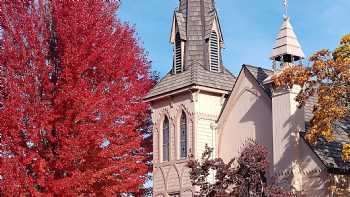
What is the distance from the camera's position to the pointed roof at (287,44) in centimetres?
2709

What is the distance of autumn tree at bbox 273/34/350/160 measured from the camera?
21.6m

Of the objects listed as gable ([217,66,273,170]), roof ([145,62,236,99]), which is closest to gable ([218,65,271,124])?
gable ([217,66,273,170])

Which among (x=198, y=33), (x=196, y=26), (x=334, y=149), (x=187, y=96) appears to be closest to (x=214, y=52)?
(x=198, y=33)

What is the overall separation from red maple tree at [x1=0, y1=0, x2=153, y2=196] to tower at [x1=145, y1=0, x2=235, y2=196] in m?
1.70

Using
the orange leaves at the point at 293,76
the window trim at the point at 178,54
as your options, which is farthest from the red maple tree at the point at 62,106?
Result: the orange leaves at the point at 293,76

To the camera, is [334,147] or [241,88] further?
[241,88]

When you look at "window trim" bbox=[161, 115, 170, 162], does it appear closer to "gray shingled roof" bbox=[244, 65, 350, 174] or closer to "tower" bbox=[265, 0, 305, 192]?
"gray shingled roof" bbox=[244, 65, 350, 174]

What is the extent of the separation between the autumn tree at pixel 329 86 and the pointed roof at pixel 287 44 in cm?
410

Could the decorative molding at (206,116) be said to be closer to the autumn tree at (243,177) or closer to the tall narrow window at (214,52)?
the tall narrow window at (214,52)

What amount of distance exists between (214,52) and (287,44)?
570cm

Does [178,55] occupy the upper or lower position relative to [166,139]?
upper

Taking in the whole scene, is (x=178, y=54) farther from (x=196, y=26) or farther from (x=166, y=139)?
(x=166, y=139)

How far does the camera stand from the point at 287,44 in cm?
2708

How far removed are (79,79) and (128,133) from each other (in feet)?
10.8
